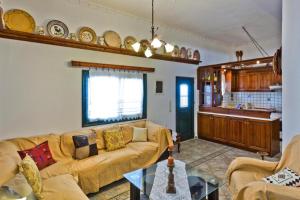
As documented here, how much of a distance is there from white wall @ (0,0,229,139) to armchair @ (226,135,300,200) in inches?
111

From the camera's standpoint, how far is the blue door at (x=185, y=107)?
5441 mm

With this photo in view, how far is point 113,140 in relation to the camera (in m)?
3.52

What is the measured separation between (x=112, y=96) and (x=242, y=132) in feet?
11.3

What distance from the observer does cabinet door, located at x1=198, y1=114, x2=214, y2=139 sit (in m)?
5.62

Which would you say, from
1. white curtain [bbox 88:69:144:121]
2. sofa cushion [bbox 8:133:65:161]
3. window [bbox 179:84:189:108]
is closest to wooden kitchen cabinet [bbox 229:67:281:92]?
window [bbox 179:84:189:108]

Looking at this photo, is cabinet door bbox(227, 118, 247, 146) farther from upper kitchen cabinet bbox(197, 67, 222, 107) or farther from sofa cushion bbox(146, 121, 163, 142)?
sofa cushion bbox(146, 121, 163, 142)

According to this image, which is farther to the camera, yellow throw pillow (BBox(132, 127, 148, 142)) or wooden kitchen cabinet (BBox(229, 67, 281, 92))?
wooden kitchen cabinet (BBox(229, 67, 281, 92))

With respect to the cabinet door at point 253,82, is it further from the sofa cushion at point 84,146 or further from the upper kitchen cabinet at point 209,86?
the sofa cushion at point 84,146

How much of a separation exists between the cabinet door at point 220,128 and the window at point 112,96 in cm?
226

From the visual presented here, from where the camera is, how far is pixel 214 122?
18.1ft

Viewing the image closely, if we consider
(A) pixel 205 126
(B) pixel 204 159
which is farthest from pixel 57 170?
(A) pixel 205 126

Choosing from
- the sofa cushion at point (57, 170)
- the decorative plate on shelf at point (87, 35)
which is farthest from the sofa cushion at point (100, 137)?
the decorative plate on shelf at point (87, 35)

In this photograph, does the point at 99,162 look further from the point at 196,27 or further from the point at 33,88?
the point at 196,27

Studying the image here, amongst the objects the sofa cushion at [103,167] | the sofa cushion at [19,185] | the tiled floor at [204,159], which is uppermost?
the sofa cushion at [19,185]
